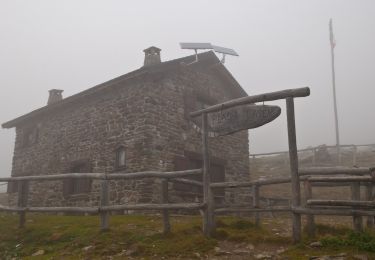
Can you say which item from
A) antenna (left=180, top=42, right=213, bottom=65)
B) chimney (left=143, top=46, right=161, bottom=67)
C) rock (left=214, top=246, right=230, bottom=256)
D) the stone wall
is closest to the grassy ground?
rock (left=214, top=246, right=230, bottom=256)

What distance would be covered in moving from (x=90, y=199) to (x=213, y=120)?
310 inches

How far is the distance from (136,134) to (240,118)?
252 inches

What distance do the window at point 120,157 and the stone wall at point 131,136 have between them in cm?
14

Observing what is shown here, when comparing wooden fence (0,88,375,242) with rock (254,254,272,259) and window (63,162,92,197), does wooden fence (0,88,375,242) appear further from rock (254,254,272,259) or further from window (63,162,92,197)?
window (63,162,92,197)

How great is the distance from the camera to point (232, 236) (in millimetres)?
7289

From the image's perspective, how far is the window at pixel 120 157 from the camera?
13.7 meters

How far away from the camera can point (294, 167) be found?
684cm

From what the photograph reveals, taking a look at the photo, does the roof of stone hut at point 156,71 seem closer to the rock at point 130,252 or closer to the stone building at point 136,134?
the stone building at point 136,134

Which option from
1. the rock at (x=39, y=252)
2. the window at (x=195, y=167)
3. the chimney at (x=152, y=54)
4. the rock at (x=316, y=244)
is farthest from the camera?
the chimney at (x=152, y=54)

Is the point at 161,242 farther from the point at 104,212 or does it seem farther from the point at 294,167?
the point at 294,167

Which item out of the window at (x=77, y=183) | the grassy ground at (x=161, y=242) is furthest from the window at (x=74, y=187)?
the grassy ground at (x=161, y=242)

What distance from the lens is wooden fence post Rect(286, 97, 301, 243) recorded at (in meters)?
6.62

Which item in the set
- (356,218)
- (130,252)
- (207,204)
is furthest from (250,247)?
(130,252)

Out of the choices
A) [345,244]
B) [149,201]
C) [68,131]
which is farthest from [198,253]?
[68,131]
